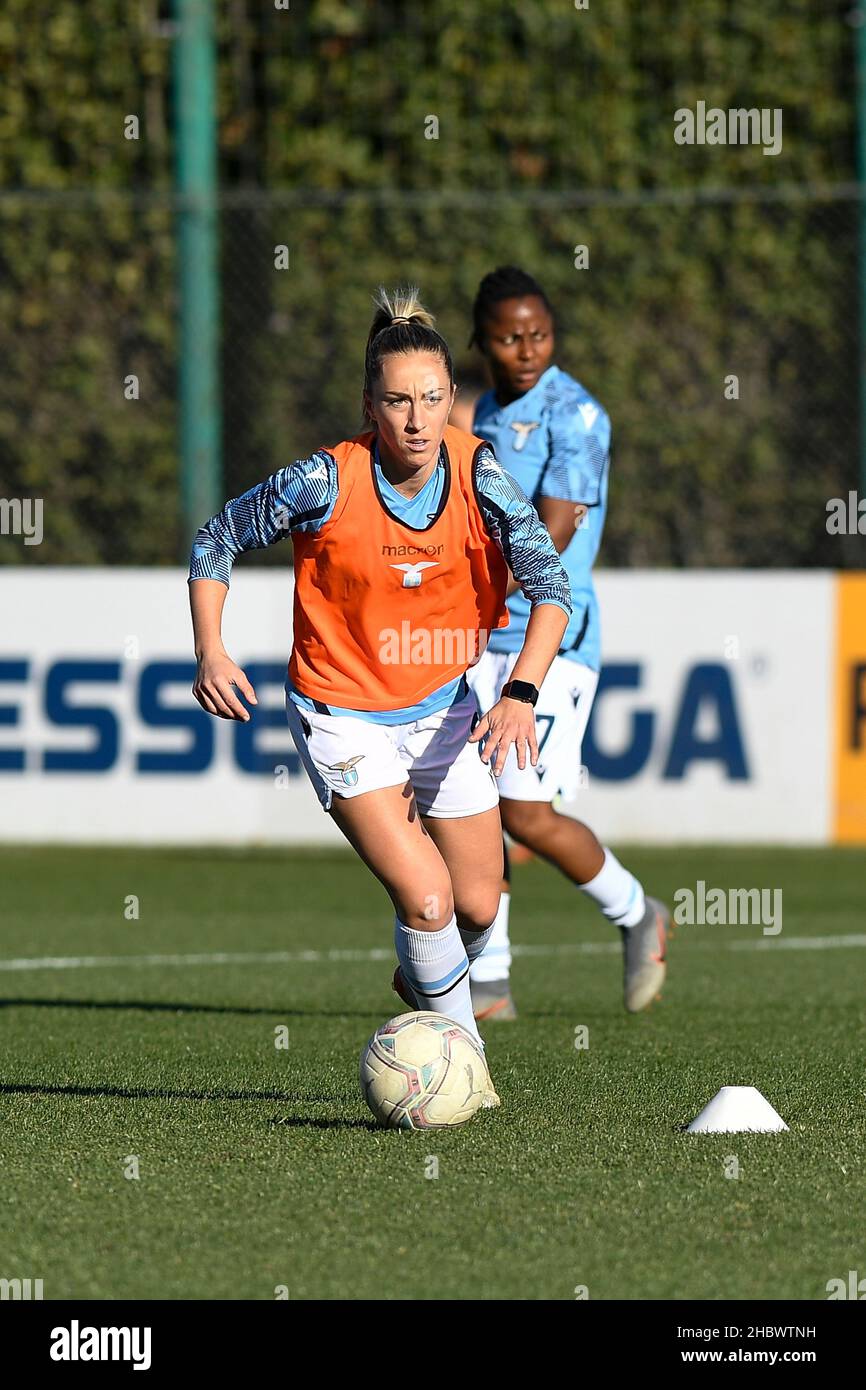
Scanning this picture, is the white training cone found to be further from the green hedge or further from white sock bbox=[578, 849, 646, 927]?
the green hedge

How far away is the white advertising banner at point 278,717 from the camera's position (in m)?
13.2

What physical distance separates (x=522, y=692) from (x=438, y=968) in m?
0.82

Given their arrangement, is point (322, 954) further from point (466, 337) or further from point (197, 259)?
point (466, 337)

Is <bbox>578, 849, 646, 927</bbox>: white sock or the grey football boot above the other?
<bbox>578, 849, 646, 927</bbox>: white sock

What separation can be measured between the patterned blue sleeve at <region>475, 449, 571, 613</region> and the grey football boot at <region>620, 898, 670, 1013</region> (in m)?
2.52

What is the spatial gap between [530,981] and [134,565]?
817cm

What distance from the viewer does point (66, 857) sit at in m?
13.3

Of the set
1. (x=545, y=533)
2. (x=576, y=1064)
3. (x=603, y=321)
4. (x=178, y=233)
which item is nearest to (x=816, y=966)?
(x=576, y=1064)

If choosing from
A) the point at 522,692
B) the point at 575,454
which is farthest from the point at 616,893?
the point at 522,692

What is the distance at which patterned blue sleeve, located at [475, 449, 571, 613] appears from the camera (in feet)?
18.7

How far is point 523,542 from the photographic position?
5.71 m

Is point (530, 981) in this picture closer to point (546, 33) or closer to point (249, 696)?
point (249, 696)

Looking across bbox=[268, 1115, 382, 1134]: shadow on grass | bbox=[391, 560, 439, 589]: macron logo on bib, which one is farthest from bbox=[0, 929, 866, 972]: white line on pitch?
bbox=[391, 560, 439, 589]: macron logo on bib

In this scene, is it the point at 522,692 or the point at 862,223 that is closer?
the point at 522,692
